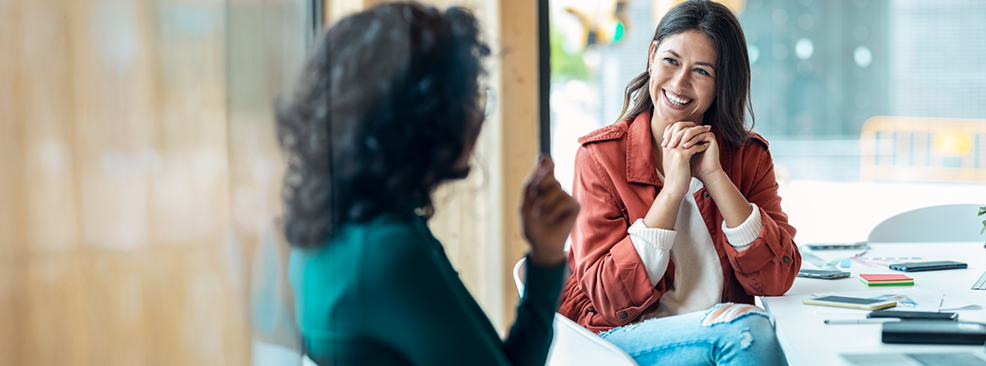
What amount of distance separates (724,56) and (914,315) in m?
0.62

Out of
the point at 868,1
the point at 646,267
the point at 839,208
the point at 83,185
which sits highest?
the point at 868,1

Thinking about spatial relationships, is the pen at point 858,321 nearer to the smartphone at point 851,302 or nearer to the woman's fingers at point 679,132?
the smartphone at point 851,302

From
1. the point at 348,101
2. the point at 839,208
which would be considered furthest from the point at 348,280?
the point at 839,208

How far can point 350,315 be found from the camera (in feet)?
2.16

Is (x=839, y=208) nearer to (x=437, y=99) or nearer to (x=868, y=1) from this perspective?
(x=868, y=1)

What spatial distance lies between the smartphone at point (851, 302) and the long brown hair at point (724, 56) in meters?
0.39

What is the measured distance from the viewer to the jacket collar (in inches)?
53.6

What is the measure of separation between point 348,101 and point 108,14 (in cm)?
23

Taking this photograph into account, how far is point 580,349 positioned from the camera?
41.7 inches

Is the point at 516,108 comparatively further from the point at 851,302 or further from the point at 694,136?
the point at 851,302

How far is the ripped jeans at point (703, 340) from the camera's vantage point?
3.49ft

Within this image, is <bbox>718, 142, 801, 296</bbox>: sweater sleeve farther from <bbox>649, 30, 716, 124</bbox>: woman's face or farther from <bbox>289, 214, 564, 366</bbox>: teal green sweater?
<bbox>289, 214, 564, 366</bbox>: teal green sweater

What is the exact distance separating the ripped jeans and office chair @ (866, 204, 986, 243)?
4.15 ft

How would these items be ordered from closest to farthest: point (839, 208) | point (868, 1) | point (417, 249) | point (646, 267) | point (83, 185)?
point (83, 185) → point (417, 249) → point (646, 267) → point (839, 208) → point (868, 1)
